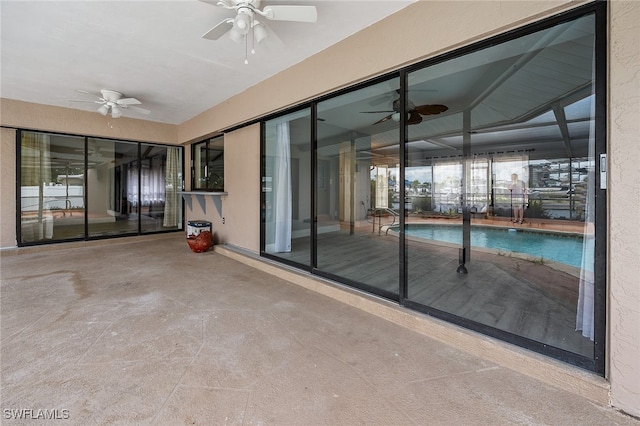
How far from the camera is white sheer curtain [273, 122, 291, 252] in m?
4.95

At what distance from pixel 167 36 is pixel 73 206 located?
5491mm

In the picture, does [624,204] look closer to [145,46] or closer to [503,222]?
[145,46]

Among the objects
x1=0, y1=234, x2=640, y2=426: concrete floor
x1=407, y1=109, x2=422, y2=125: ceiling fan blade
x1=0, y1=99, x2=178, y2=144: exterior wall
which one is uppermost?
x1=0, y1=99, x2=178, y2=144: exterior wall

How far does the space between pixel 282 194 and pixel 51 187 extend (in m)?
5.38

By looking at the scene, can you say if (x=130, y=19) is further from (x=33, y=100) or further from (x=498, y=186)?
(x=498, y=186)

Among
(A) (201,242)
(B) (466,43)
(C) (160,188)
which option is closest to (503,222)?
(B) (466,43)

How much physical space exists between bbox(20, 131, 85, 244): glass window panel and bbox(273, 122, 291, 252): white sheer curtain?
4.82m

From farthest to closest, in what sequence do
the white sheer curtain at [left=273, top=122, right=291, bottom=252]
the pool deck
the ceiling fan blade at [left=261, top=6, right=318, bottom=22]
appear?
the pool deck → the white sheer curtain at [left=273, top=122, right=291, bottom=252] → the ceiling fan blade at [left=261, top=6, right=318, bottom=22]

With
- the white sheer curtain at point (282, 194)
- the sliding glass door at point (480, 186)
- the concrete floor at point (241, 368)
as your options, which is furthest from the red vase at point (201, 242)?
the concrete floor at point (241, 368)

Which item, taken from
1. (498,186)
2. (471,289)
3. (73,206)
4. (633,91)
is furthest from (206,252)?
(498,186)

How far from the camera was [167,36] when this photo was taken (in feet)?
10.3

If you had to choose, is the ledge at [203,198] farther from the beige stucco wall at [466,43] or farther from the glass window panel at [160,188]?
the beige stucco wall at [466,43]

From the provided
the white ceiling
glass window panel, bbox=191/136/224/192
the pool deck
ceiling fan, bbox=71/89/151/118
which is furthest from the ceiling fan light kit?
the pool deck

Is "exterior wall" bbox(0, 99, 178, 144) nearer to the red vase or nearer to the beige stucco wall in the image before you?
the beige stucco wall
